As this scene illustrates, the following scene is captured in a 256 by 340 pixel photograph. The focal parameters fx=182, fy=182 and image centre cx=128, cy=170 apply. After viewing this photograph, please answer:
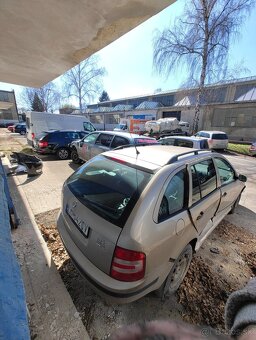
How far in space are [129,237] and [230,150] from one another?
16487 millimetres

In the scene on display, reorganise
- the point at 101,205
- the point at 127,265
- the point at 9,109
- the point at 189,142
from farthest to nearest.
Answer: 1. the point at 9,109
2. the point at 189,142
3. the point at 101,205
4. the point at 127,265

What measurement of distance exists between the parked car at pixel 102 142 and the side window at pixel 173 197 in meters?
3.32

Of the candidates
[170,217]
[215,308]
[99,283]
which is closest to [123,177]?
[170,217]

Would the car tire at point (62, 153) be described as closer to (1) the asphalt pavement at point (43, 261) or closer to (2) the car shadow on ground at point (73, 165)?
(2) the car shadow on ground at point (73, 165)

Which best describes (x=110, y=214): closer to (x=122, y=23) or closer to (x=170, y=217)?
(x=170, y=217)

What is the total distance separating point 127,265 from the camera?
1.60 meters

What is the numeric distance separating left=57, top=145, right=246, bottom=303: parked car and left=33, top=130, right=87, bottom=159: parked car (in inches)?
267

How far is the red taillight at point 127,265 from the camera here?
5.21ft

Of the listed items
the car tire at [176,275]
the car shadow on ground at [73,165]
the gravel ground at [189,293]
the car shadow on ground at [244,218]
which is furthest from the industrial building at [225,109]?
the car tire at [176,275]

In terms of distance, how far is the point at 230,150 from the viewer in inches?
607

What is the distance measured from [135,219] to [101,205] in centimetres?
48

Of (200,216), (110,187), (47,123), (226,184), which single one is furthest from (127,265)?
(47,123)

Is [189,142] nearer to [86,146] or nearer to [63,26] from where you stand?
[86,146]

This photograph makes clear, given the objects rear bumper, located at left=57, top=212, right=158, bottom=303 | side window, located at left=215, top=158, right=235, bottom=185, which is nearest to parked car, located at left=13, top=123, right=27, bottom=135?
side window, located at left=215, top=158, right=235, bottom=185
